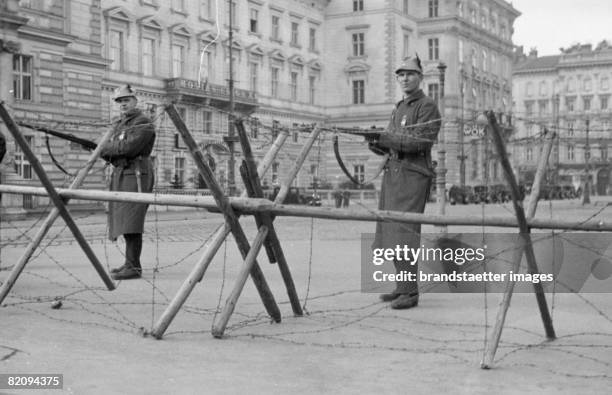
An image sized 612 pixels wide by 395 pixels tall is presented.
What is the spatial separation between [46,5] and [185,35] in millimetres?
13724

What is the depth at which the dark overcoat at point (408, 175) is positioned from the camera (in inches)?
270

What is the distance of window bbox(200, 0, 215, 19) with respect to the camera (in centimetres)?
4688

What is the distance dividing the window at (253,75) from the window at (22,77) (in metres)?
22.2

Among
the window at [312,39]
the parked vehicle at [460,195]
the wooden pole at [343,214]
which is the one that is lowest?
the parked vehicle at [460,195]

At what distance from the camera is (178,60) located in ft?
150

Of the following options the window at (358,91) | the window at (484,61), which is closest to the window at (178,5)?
the window at (358,91)

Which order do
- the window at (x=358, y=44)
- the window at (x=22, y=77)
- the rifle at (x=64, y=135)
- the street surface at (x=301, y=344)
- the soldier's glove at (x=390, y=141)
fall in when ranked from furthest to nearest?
the window at (x=358, y=44) → the window at (x=22, y=77) → the rifle at (x=64, y=135) → the soldier's glove at (x=390, y=141) → the street surface at (x=301, y=344)

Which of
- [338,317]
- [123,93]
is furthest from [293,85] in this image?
[338,317]

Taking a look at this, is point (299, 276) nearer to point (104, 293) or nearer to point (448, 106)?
point (104, 293)

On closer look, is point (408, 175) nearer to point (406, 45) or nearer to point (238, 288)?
point (238, 288)

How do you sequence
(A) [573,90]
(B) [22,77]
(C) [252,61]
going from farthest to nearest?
(A) [573,90], (C) [252,61], (B) [22,77]

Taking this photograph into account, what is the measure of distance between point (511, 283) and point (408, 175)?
2.22 metres

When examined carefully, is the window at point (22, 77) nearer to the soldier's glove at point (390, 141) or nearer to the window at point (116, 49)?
the window at point (116, 49)

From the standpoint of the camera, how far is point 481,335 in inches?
220
